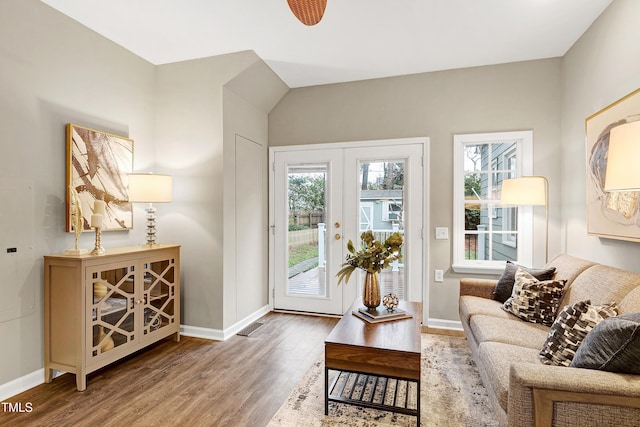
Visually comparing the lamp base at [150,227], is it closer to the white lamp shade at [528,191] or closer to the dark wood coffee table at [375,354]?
the dark wood coffee table at [375,354]

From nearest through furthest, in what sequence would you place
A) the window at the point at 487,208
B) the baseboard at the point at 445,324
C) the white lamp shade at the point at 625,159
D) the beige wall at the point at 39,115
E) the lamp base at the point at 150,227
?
the white lamp shade at the point at 625,159, the beige wall at the point at 39,115, the lamp base at the point at 150,227, the window at the point at 487,208, the baseboard at the point at 445,324

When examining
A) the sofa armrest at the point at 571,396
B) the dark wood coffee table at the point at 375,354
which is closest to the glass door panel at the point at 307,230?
the dark wood coffee table at the point at 375,354

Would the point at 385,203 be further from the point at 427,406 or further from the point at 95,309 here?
the point at 95,309

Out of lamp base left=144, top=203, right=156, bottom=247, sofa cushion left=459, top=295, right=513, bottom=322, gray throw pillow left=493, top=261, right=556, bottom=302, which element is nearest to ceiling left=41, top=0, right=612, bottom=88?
lamp base left=144, top=203, right=156, bottom=247

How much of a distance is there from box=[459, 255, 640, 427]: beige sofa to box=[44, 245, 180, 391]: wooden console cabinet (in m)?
2.56

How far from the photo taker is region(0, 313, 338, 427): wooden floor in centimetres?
203

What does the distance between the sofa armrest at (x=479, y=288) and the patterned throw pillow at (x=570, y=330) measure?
1162 mm

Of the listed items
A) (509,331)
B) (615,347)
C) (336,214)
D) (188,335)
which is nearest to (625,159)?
(615,347)

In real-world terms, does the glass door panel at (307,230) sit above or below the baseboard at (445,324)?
above

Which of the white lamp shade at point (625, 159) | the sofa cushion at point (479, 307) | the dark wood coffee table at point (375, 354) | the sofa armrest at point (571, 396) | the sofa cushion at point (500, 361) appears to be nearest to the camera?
the sofa armrest at point (571, 396)

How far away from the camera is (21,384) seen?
2301 millimetres

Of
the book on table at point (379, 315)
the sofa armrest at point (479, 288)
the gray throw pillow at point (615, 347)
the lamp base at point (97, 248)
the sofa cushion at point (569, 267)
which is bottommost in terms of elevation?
the book on table at point (379, 315)

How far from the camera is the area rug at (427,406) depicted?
6.44 feet

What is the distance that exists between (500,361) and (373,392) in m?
0.88
